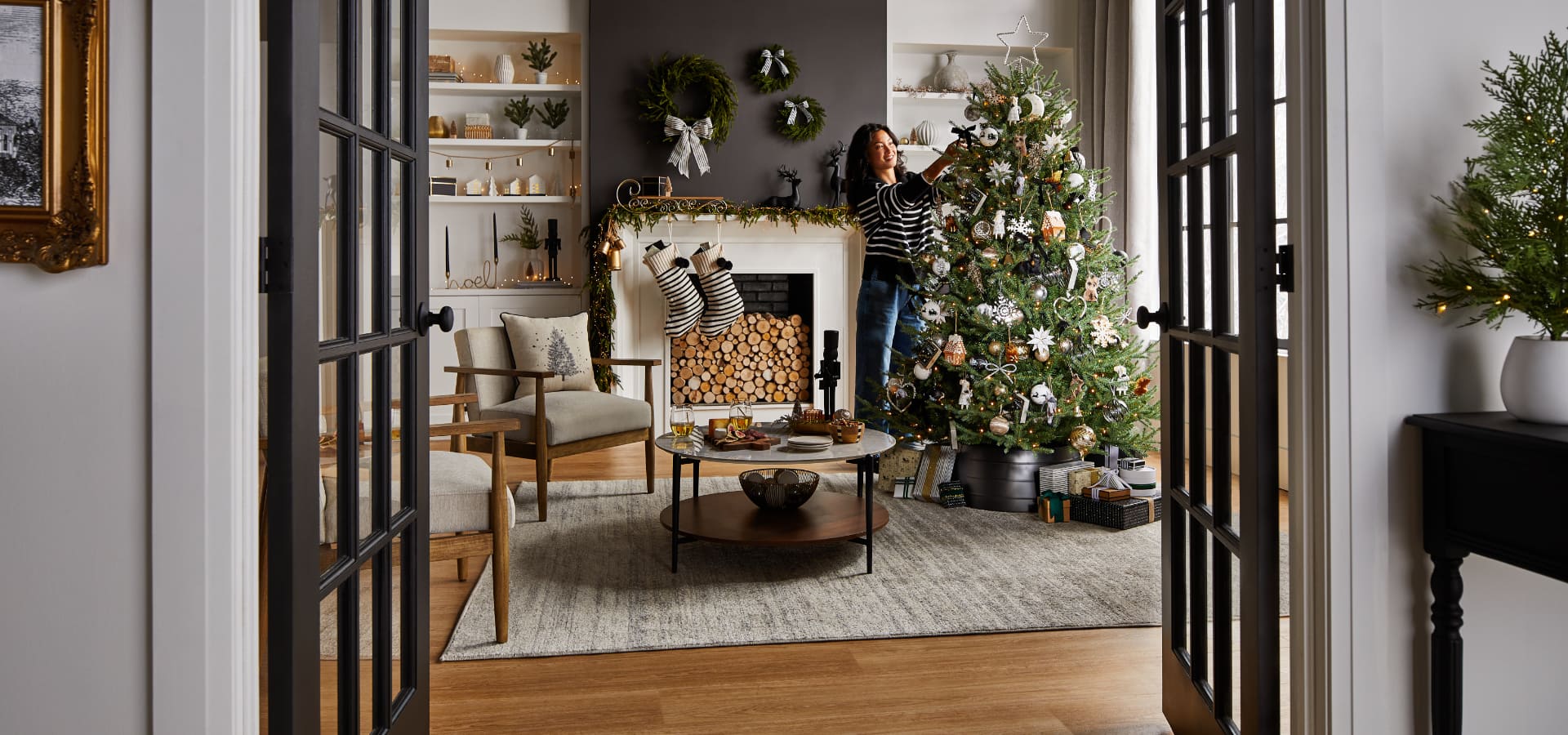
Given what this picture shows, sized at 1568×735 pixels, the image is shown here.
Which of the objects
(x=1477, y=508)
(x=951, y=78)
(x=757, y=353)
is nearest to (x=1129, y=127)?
(x=951, y=78)

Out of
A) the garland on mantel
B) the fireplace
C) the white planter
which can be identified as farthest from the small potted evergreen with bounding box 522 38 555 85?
the white planter

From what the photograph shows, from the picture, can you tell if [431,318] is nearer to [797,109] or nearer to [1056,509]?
[1056,509]

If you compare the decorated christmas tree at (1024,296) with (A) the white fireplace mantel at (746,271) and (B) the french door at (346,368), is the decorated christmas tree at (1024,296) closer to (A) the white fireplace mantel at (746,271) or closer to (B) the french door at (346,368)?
(A) the white fireplace mantel at (746,271)

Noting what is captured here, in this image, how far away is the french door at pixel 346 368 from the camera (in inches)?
52.0

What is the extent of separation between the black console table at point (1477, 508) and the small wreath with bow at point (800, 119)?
5.18 m

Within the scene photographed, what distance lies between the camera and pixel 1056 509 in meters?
4.15

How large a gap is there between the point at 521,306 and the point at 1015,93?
346 cm

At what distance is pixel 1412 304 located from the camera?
1545mm

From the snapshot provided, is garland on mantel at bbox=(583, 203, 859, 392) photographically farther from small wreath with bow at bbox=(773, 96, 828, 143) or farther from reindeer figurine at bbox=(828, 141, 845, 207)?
small wreath with bow at bbox=(773, 96, 828, 143)

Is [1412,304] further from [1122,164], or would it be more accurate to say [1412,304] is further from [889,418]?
[1122,164]

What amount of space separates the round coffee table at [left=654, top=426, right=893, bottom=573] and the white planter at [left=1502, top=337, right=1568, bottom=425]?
187 cm

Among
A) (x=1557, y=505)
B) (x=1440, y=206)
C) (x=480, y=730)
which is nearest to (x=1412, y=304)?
(x=1440, y=206)

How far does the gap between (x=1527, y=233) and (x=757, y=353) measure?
517cm

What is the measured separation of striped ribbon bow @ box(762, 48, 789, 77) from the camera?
6375 millimetres
